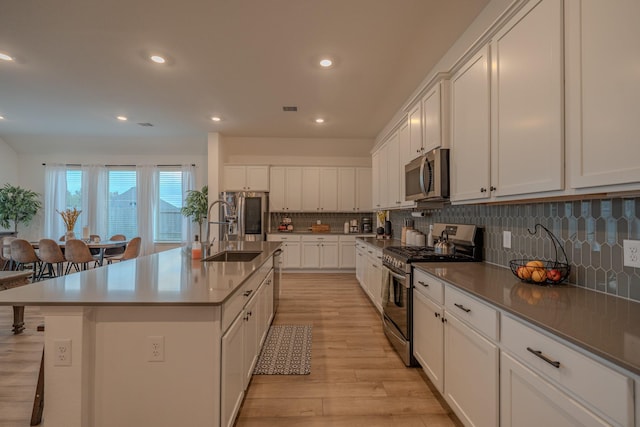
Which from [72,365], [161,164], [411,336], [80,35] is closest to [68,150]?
[161,164]

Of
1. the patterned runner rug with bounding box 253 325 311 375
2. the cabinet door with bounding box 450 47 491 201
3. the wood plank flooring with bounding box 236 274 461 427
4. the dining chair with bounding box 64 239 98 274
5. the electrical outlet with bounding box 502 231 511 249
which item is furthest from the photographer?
the dining chair with bounding box 64 239 98 274

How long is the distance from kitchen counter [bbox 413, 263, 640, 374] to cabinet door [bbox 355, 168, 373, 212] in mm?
4480

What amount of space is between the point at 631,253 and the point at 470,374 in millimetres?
923

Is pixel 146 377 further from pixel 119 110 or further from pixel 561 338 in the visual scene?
pixel 119 110

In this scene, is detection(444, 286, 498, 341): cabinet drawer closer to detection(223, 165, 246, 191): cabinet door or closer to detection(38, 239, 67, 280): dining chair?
detection(223, 165, 246, 191): cabinet door

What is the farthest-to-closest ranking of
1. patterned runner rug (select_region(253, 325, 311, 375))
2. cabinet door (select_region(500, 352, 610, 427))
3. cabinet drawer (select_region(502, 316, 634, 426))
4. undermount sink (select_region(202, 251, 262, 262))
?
undermount sink (select_region(202, 251, 262, 262)) → patterned runner rug (select_region(253, 325, 311, 375)) → cabinet door (select_region(500, 352, 610, 427)) → cabinet drawer (select_region(502, 316, 634, 426))

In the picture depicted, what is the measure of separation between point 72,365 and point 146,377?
309 millimetres

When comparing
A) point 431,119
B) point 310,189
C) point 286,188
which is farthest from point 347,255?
point 431,119

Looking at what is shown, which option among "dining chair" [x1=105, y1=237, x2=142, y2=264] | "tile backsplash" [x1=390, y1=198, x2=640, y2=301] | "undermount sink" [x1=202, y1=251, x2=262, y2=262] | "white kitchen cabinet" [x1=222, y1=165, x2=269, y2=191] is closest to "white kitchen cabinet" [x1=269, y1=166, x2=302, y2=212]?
"white kitchen cabinet" [x1=222, y1=165, x2=269, y2=191]

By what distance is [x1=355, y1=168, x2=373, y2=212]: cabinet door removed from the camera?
629cm

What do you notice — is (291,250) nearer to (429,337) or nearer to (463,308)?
(429,337)

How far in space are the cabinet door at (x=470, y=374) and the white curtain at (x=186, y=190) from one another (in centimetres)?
623

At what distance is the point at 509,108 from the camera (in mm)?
1671

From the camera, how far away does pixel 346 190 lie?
6281 mm
